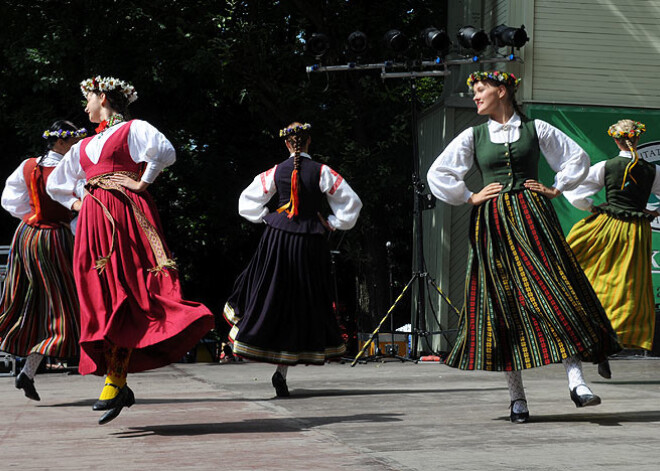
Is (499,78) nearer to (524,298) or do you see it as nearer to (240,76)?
(524,298)

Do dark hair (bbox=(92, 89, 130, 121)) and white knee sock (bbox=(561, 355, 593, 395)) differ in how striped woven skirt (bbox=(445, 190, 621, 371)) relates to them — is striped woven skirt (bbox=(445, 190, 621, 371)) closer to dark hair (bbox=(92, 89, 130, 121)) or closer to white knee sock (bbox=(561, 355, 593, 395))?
white knee sock (bbox=(561, 355, 593, 395))

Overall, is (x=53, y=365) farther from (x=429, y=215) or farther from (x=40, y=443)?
(x=40, y=443)

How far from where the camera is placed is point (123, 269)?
452 cm

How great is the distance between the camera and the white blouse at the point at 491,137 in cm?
473

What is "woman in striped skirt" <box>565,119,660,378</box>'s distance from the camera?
6996mm

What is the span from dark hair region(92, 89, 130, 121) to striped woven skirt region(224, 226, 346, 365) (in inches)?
63.6

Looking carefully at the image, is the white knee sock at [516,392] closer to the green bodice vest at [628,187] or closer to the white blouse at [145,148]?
the white blouse at [145,148]

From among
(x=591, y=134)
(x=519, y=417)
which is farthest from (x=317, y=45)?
(x=519, y=417)

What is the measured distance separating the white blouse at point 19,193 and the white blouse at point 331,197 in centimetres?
125

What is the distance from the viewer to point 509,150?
182 inches

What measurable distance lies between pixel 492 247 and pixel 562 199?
651cm

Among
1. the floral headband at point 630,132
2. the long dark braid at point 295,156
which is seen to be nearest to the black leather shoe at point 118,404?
the long dark braid at point 295,156

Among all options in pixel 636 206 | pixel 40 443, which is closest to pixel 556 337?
pixel 40 443

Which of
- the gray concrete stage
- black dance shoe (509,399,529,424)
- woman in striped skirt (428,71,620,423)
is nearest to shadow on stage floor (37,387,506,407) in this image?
the gray concrete stage
